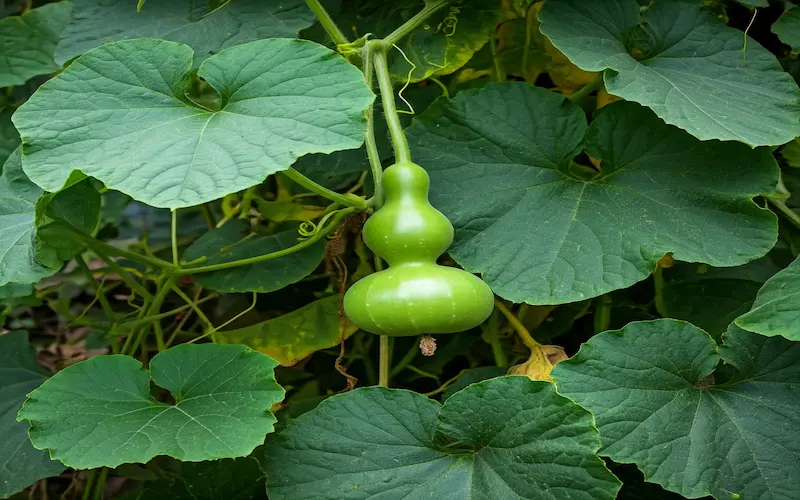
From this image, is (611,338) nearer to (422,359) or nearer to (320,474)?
(320,474)

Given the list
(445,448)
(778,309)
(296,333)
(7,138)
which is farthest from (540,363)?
(7,138)

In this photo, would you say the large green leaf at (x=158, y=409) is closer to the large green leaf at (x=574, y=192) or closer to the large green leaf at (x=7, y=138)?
the large green leaf at (x=574, y=192)

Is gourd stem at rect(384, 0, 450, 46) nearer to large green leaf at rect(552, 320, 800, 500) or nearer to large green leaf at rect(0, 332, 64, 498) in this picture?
large green leaf at rect(552, 320, 800, 500)

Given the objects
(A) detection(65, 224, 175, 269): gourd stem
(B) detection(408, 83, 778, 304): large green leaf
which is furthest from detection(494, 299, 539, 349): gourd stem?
(A) detection(65, 224, 175, 269): gourd stem

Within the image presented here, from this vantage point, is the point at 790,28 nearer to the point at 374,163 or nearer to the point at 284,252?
the point at 374,163

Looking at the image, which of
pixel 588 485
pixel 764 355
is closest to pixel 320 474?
pixel 588 485

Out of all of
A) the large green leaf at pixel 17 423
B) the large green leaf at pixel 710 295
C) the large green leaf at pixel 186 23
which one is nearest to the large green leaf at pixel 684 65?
the large green leaf at pixel 710 295
